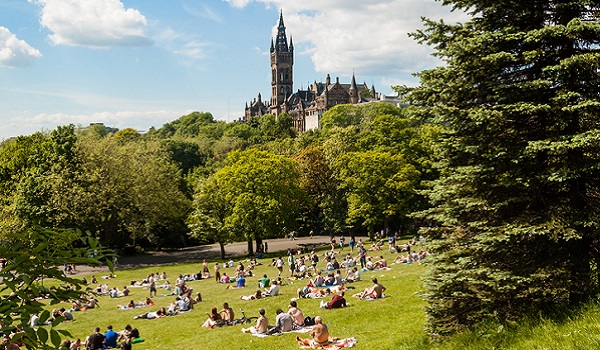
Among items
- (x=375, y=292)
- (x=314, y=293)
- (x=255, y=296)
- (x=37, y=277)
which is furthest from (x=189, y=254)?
(x=37, y=277)

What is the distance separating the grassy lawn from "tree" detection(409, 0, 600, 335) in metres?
2.60

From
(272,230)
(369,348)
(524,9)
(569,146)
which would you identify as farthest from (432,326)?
(272,230)

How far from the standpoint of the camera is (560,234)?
9.44 meters

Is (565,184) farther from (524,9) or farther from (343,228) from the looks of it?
(343,228)

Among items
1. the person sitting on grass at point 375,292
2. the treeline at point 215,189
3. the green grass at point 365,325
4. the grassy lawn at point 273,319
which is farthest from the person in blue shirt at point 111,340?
the treeline at point 215,189

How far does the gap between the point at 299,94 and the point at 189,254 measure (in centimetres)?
12729

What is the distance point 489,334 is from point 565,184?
3296mm

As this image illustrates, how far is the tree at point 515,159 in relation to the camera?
946cm

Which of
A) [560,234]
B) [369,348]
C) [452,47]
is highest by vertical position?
[452,47]

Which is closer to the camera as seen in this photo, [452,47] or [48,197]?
[452,47]

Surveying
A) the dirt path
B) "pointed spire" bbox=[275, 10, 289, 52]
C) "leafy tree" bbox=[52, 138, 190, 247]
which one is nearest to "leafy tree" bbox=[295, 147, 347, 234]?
the dirt path

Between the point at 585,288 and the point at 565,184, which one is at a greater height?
the point at 565,184

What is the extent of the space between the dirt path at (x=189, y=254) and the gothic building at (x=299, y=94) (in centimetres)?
9509

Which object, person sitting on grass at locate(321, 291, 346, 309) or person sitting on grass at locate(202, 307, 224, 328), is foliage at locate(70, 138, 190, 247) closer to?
person sitting on grass at locate(202, 307, 224, 328)
